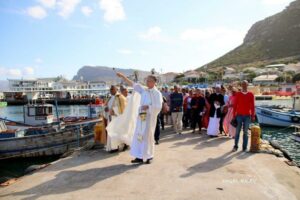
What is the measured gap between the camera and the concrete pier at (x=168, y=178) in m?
5.92

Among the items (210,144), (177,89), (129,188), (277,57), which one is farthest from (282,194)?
(277,57)

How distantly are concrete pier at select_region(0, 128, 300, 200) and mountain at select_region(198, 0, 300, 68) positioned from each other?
4414 inches

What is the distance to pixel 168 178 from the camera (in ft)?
22.4

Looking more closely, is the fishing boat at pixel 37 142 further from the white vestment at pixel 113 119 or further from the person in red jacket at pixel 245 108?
the person in red jacket at pixel 245 108

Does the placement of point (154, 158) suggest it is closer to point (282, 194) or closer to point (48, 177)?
point (48, 177)

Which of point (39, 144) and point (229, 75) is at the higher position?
point (229, 75)

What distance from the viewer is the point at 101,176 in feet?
23.3

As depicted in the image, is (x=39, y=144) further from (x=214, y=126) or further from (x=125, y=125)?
(x=125, y=125)

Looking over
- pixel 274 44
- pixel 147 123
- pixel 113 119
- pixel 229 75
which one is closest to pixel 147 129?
pixel 147 123

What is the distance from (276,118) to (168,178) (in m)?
25.1

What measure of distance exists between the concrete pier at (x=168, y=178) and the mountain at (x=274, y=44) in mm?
112104

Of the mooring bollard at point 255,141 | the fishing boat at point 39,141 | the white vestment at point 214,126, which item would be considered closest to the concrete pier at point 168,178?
the mooring bollard at point 255,141

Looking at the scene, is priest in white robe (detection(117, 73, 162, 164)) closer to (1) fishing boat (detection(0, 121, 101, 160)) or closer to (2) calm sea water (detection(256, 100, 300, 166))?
(2) calm sea water (detection(256, 100, 300, 166))

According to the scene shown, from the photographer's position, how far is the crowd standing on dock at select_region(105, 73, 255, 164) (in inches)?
315
